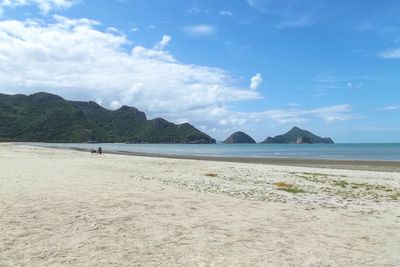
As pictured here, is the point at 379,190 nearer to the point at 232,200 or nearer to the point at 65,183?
the point at 232,200

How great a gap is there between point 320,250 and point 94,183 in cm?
1224

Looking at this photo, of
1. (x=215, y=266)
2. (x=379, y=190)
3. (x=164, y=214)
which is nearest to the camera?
(x=215, y=266)

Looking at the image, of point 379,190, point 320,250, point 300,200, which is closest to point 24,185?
point 300,200

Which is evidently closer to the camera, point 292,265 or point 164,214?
point 292,265

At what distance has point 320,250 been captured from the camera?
8.05 meters

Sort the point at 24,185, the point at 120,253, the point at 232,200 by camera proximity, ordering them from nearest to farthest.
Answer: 1. the point at 120,253
2. the point at 232,200
3. the point at 24,185

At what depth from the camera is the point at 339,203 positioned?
1459 centimetres

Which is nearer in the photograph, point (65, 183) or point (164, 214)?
point (164, 214)

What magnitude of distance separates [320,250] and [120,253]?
417 centimetres

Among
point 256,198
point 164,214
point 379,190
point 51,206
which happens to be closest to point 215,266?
point 164,214

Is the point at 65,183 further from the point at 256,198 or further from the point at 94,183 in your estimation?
the point at 256,198

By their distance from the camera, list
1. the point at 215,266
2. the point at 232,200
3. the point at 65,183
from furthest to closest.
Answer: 1. the point at 65,183
2. the point at 232,200
3. the point at 215,266

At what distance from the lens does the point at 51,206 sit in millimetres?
11547

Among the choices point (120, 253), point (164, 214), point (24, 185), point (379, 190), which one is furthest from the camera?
point (379, 190)
